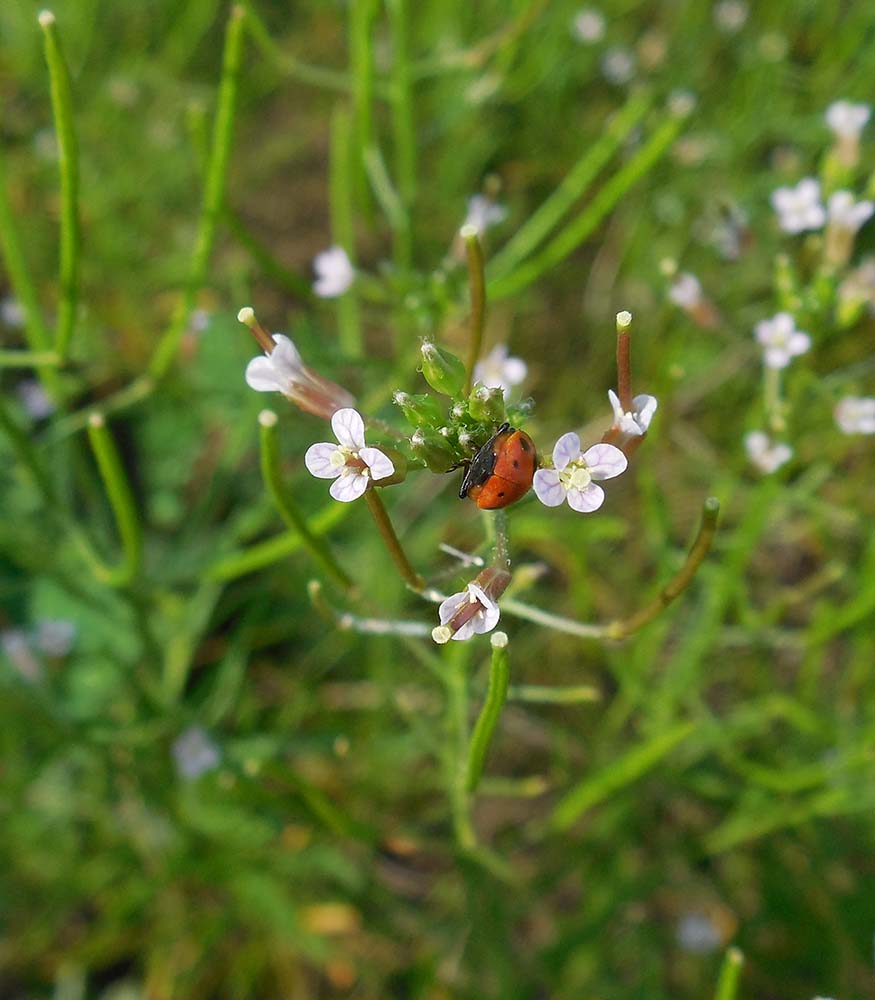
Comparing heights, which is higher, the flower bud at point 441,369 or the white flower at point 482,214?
the white flower at point 482,214

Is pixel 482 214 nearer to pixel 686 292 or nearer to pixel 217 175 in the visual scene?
pixel 686 292

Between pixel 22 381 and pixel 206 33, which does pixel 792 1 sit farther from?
pixel 22 381

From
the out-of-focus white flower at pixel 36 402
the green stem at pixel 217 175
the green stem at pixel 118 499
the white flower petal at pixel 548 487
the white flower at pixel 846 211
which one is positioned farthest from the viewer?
the out-of-focus white flower at pixel 36 402

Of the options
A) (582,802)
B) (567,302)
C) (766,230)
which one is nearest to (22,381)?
(567,302)

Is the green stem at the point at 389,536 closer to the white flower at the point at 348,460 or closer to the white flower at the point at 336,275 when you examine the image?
the white flower at the point at 348,460

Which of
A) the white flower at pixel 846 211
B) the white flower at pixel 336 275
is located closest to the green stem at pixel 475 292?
the white flower at pixel 336 275
